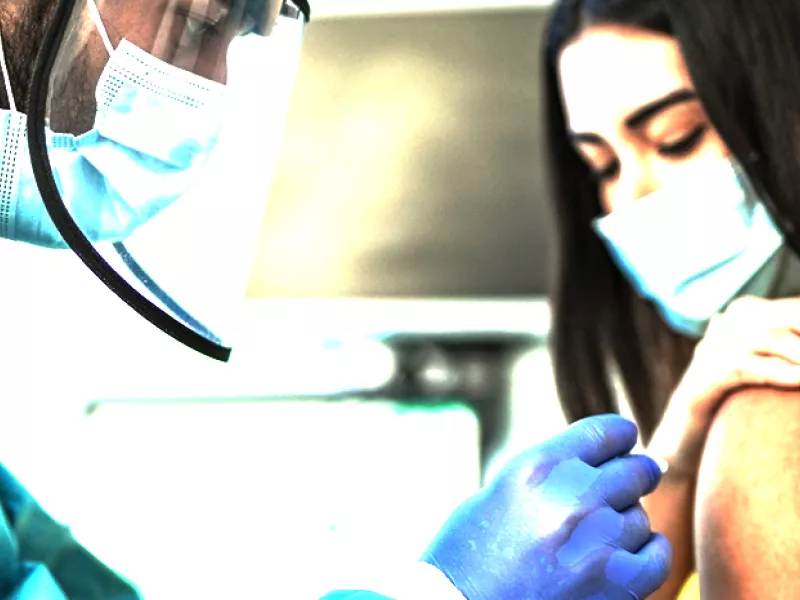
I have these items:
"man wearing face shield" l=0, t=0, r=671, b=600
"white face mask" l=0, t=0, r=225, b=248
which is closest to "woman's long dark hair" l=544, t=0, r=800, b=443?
"man wearing face shield" l=0, t=0, r=671, b=600

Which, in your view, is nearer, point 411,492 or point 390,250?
point 411,492

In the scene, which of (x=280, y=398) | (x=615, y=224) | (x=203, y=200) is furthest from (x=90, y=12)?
(x=280, y=398)

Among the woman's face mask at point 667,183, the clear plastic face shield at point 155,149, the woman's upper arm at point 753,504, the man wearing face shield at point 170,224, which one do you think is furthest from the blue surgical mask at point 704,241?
the clear plastic face shield at point 155,149

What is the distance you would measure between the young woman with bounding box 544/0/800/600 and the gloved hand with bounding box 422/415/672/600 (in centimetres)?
16

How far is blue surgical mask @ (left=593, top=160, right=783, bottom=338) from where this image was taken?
1161mm

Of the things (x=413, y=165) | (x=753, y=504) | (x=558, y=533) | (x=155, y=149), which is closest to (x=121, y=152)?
(x=155, y=149)

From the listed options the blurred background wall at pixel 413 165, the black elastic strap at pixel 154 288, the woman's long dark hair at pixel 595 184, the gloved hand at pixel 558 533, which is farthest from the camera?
the blurred background wall at pixel 413 165

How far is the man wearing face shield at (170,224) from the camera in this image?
743 millimetres

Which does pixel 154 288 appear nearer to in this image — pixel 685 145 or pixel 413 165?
pixel 685 145

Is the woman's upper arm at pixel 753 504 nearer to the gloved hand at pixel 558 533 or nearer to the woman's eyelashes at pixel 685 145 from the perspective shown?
the gloved hand at pixel 558 533

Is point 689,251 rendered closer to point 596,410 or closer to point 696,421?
point 696,421

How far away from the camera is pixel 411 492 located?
2.37 metres

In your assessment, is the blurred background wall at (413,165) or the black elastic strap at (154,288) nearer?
the black elastic strap at (154,288)

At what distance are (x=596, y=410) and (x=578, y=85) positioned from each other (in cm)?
53
